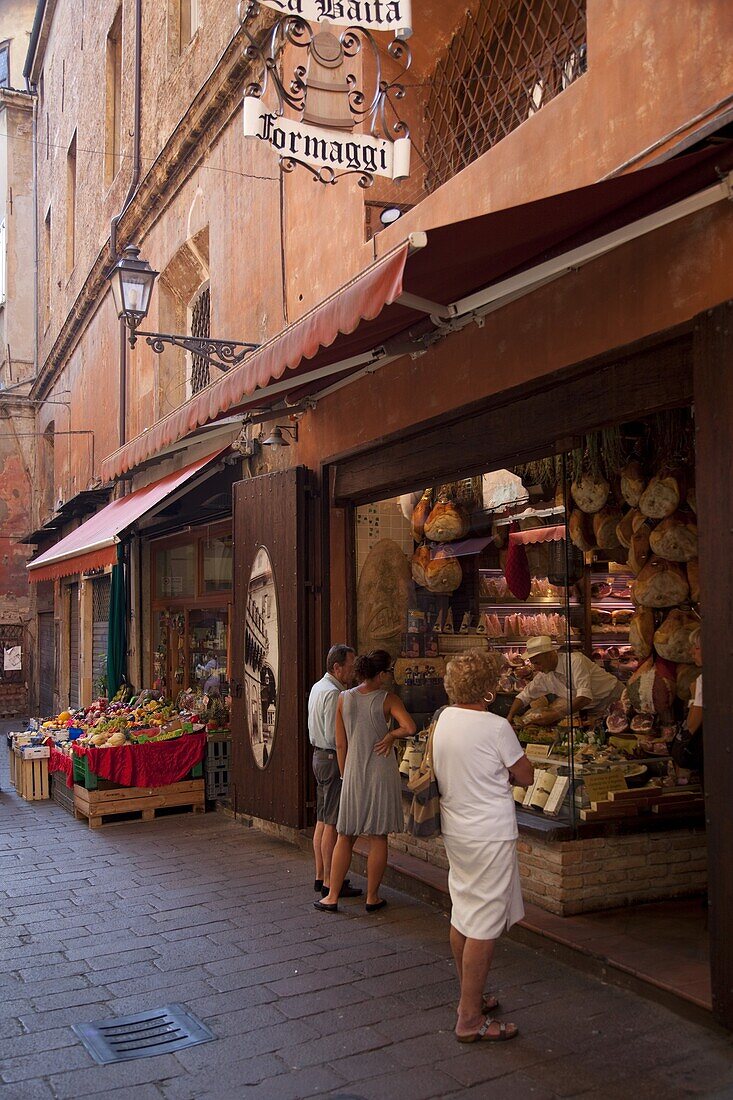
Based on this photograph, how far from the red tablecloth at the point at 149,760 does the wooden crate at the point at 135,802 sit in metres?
0.08

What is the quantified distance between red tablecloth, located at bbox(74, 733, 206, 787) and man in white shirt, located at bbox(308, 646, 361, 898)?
3.35 metres

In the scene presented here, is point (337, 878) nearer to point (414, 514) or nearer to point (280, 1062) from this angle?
point (280, 1062)

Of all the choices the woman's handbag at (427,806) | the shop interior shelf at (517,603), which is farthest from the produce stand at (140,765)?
the woman's handbag at (427,806)

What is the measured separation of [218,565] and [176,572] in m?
1.50

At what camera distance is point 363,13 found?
5422 millimetres

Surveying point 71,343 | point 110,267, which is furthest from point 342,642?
point 71,343

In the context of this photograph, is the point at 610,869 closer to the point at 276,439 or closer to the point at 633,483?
the point at 633,483

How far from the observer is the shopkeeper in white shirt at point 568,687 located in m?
6.29

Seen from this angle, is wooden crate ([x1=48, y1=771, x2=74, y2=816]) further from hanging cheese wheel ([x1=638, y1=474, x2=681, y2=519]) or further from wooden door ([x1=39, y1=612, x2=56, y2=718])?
wooden door ([x1=39, y1=612, x2=56, y2=718])

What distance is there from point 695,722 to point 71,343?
54.3ft

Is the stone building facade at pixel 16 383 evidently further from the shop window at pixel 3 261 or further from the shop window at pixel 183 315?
the shop window at pixel 183 315

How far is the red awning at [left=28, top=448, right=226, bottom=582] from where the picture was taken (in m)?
9.69

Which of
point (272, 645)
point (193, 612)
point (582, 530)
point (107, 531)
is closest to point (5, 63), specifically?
point (193, 612)

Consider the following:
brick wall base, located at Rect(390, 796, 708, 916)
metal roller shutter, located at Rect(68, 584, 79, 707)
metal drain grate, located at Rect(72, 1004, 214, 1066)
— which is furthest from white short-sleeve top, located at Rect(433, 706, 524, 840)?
metal roller shutter, located at Rect(68, 584, 79, 707)
